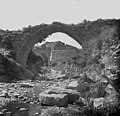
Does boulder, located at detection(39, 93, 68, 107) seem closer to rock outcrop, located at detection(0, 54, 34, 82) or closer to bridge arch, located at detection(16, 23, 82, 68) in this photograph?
rock outcrop, located at detection(0, 54, 34, 82)

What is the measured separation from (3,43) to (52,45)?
15398 millimetres

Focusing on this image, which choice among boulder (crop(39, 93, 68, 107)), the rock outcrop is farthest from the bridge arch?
boulder (crop(39, 93, 68, 107))

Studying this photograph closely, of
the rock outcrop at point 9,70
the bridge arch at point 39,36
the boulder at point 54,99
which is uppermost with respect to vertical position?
the bridge arch at point 39,36

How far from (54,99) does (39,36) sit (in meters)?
11.6

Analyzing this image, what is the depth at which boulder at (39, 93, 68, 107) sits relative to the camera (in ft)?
20.7

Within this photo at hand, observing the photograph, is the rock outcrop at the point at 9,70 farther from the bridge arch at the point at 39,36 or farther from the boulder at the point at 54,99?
the boulder at the point at 54,99

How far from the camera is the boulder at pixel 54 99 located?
6318 mm

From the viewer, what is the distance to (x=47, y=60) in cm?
3069

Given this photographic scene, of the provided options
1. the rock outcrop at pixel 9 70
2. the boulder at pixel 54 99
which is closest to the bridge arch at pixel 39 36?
the rock outcrop at pixel 9 70

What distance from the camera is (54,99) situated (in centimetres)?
638

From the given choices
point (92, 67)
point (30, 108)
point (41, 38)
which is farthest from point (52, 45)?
point (30, 108)

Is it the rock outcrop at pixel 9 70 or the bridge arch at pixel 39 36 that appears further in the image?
the bridge arch at pixel 39 36

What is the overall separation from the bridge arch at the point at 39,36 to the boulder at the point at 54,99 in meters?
10.5

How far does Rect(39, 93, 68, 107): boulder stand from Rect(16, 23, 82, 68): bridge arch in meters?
10.5
